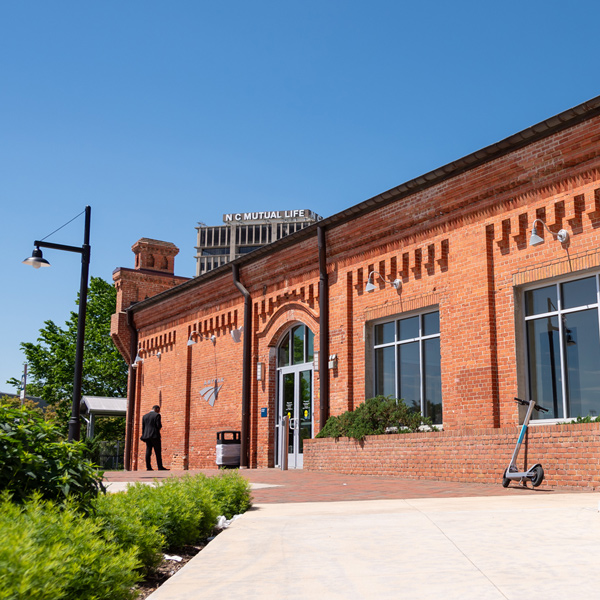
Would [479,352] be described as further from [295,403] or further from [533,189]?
[295,403]

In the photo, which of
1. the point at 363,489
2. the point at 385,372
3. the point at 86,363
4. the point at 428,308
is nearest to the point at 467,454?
the point at 363,489

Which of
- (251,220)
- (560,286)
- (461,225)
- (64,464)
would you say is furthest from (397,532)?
(251,220)

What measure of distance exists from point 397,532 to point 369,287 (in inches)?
417

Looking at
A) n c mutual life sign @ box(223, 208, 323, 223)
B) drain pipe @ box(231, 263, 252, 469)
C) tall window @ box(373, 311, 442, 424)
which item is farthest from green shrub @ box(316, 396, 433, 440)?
n c mutual life sign @ box(223, 208, 323, 223)

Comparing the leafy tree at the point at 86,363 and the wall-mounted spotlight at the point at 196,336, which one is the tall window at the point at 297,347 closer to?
the wall-mounted spotlight at the point at 196,336

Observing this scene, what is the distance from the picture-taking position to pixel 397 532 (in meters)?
5.69

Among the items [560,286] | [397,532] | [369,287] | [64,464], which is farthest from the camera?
[369,287]

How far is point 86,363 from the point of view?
47719 millimetres

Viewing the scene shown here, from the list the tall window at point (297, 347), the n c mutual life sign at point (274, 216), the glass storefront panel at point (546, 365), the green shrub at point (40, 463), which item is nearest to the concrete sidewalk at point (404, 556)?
the green shrub at point (40, 463)

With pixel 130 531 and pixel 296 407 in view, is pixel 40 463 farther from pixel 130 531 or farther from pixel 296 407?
pixel 296 407

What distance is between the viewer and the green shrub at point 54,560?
Answer: 8.52ft

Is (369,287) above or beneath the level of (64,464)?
above

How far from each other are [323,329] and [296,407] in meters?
2.90

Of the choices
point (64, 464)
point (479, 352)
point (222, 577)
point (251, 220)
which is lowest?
point (222, 577)
